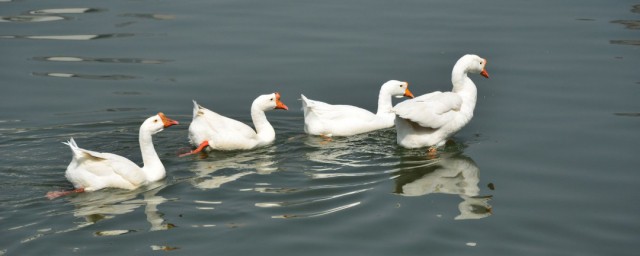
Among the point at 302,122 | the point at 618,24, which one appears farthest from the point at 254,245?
the point at 618,24

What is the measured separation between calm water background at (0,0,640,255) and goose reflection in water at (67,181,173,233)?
0.03 meters

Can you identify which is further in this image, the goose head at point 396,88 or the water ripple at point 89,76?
the water ripple at point 89,76

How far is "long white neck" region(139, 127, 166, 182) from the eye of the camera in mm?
12227

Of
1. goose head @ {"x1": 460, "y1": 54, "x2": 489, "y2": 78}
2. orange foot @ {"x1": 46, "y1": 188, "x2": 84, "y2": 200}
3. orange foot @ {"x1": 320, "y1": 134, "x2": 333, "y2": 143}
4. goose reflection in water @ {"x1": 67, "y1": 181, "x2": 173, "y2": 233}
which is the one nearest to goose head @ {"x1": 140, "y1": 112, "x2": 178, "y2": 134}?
goose reflection in water @ {"x1": 67, "y1": 181, "x2": 173, "y2": 233}

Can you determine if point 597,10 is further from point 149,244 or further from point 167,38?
point 149,244

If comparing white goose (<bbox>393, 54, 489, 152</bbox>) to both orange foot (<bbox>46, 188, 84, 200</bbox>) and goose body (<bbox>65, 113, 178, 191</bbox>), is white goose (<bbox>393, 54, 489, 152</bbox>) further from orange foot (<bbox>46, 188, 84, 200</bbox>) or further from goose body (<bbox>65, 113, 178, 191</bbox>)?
orange foot (<bbox>46, 188, 84, 200</bbox>)

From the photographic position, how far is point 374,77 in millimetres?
16578

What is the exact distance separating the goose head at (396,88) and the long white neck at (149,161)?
3981mm

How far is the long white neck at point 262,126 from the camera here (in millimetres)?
13852

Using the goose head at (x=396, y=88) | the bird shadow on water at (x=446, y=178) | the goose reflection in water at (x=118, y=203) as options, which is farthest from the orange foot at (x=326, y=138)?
the goose reflection in water at (x=118, y=203)

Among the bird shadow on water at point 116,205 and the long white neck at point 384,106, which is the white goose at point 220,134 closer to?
the bird shadow on water at point 116,205

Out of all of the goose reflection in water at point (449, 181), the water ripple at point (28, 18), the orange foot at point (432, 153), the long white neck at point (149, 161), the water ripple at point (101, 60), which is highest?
the water ripple at point (28, 18)

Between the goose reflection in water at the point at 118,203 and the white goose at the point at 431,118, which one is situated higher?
the white goose at the point at 431,118

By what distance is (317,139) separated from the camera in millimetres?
14164
